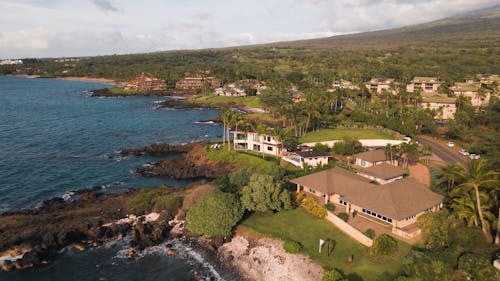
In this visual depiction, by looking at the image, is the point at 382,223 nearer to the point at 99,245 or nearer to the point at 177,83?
the point at 99,245

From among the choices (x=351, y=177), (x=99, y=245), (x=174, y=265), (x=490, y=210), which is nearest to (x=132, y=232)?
(x=99, y=245)

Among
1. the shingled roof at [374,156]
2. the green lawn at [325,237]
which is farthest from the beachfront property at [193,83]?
the green lawn at [325,237]

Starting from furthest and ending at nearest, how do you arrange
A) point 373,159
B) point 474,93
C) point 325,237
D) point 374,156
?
point 474,93, point 374,156, point 373,159, point 325,237

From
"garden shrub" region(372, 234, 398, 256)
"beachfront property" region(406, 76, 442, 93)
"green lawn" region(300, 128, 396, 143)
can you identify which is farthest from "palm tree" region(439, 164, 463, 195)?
"beachfront property" region(406, 76, 442, 93)

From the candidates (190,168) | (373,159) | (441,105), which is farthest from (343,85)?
(190,168)

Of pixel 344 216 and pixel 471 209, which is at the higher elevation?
pixel 471 209

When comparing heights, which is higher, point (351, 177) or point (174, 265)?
point (351, 177)

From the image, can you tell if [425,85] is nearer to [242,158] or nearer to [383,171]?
[242,158]

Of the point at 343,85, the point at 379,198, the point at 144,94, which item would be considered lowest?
the point at 379,198
